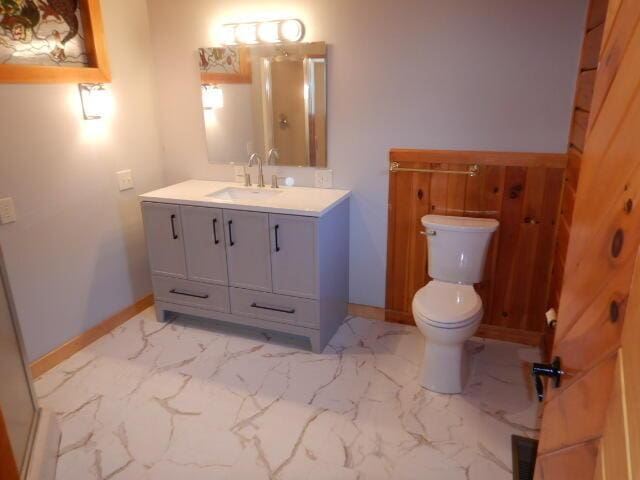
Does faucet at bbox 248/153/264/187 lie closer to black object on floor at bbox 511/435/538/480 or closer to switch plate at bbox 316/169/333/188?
switch plate at bbox 316/169/333/188

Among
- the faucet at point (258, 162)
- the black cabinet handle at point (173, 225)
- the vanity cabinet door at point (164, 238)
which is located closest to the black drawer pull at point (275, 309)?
the vanity cabinet door at point (164, 238)

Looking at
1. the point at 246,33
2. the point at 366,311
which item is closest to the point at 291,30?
the point at 246,33

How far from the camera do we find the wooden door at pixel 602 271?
2.18ft

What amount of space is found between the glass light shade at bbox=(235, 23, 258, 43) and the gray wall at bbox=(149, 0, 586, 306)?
0.07m

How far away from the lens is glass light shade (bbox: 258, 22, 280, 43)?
2.73 m

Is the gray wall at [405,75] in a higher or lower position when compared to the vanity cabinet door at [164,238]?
higher

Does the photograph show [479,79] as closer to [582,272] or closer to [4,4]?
[582,272]

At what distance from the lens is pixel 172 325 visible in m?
3.05

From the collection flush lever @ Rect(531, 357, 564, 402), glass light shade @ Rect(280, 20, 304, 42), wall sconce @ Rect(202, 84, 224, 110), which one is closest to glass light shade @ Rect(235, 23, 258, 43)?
glass light shade @ Rect(280, 20, 304, 42)

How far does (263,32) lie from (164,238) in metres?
1.40

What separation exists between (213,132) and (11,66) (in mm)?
1191

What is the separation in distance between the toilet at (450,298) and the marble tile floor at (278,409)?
119mm

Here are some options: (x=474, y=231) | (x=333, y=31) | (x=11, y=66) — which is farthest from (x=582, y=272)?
(x=11, y=66)

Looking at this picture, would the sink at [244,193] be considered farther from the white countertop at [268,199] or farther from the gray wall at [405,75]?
the gray wall at [405,75]
